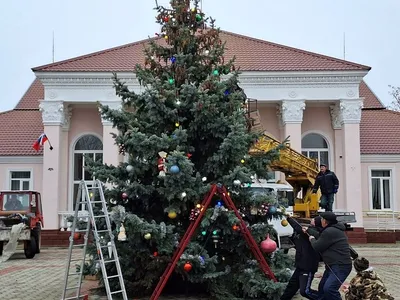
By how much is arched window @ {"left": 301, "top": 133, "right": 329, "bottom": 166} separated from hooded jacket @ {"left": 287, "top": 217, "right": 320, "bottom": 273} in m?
20.2

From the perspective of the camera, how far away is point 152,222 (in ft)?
33.2

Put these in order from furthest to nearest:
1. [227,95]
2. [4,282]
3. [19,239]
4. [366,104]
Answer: [366,104], [19,239], [4,282], [227,95]

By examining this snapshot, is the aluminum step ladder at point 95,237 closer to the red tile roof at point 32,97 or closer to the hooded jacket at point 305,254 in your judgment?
the hooded jacket at point 305,254

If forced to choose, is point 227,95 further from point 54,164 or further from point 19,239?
point 54,164

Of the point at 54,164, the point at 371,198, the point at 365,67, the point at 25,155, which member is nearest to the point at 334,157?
the point at 371,198

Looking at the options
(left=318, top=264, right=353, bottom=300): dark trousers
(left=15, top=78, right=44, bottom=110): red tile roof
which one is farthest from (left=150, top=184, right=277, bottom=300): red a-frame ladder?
(left=15, top=78, right=44, bottom=110): red tile roof

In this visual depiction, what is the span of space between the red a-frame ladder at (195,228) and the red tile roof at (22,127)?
20.7 m

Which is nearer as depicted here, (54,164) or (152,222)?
(152,222)

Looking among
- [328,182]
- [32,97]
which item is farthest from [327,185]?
[32,97]

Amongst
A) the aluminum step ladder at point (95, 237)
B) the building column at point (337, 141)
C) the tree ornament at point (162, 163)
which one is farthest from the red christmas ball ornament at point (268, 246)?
the building column at point (337, 141)

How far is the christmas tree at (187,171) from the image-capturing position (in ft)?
33.2

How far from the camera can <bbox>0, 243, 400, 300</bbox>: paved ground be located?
11.6 metres

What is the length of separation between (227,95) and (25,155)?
797 inches

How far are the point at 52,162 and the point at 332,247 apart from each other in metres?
20.8
